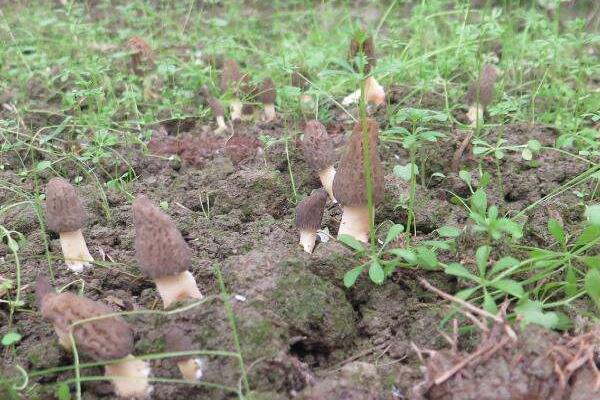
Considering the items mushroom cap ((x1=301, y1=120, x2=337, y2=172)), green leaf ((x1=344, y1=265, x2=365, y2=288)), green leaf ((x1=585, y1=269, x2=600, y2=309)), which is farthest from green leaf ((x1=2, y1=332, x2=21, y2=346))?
green leaf ((x1=585, y1=269, x2=600, y2=309))

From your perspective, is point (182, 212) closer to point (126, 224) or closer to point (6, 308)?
point (126, 224)

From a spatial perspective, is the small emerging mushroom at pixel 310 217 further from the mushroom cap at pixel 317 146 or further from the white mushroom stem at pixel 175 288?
the white mushroom stem at pixel 175 288

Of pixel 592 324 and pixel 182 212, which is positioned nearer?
pixel 592 324

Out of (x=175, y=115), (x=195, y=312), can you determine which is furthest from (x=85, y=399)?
(x=175, y=115)

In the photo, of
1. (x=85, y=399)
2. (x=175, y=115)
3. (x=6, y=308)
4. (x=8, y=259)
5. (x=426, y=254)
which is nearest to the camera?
(x=85, y=399)

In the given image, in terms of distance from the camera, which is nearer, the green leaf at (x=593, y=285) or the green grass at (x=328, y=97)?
the green leaf at (x=593, y=285)

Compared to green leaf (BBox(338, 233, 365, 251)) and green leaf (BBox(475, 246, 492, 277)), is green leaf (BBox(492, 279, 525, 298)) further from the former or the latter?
green leaf (BBox(338, 233, 365, 251))

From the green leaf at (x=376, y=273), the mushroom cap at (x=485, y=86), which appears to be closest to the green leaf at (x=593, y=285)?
the green leaf at (x=376, y=273)
